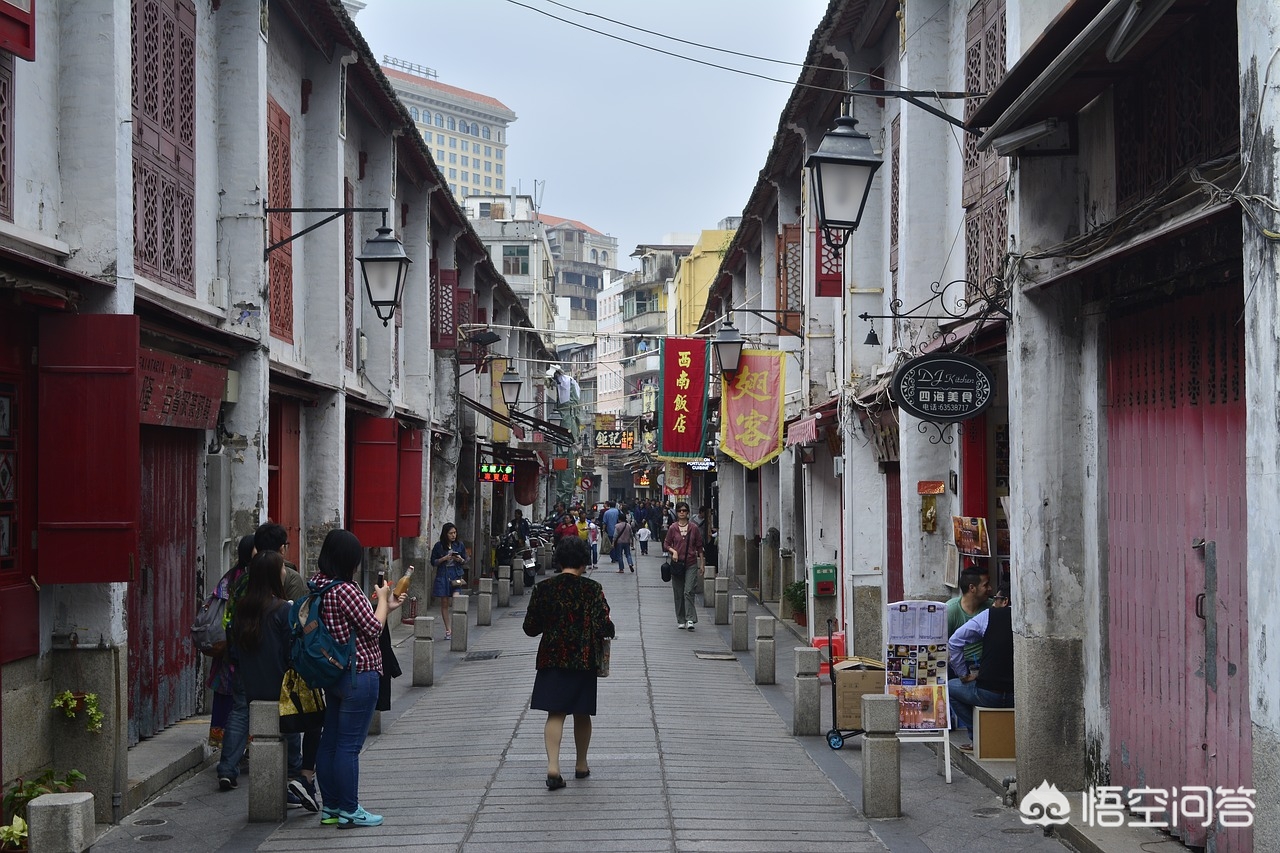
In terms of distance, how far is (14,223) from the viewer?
8.19 meters

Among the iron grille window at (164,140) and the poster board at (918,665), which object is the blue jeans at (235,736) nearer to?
the iron grille window at (164,140)

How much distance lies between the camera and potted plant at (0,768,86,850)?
6.90 meters

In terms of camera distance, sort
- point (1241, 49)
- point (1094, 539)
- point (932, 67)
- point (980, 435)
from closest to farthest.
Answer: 1. point (1241, 49)
2. point (1094, 539)
3. point (980, 435)
4. point (932, 67)

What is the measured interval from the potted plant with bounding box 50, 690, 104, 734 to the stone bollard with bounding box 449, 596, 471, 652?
9.89 meters

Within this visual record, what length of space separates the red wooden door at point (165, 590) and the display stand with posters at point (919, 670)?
5950 mm

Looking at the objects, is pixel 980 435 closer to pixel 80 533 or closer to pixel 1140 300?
pixel 1140 300

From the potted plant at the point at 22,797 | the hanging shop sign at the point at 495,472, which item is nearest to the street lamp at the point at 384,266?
the potted plant at the point at 22,797

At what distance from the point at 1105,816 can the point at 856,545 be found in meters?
8.40

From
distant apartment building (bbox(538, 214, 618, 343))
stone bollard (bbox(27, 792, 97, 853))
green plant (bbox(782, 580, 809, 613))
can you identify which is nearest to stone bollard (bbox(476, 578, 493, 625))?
green plant (bbox(782, 580, 809, 613))

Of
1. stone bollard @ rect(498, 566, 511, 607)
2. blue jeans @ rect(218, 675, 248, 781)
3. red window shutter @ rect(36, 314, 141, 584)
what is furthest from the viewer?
stone bollard @ rect(498, 566, 511, 607)

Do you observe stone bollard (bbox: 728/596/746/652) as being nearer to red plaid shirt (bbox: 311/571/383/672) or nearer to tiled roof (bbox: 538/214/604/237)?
red plaid shirt (bbox: 311/571/383/672)

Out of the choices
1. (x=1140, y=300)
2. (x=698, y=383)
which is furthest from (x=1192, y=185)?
(x=698, y=383)

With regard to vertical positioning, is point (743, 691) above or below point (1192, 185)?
below

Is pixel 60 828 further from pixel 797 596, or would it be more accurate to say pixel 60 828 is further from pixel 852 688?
pixel 797 596
